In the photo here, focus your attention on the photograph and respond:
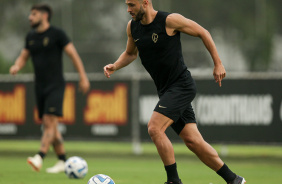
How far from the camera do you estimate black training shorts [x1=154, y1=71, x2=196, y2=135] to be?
8.00m

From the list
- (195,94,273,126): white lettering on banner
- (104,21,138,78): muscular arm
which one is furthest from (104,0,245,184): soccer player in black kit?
(195,94,273,126): white lettering on banner

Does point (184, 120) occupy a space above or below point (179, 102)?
below

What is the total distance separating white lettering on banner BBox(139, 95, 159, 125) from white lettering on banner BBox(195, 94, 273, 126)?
3.71ft

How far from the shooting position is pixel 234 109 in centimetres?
1478

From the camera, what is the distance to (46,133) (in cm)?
1185

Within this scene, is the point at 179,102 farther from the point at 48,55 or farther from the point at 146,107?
the point at 146,107

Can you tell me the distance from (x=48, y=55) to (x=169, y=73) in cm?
446

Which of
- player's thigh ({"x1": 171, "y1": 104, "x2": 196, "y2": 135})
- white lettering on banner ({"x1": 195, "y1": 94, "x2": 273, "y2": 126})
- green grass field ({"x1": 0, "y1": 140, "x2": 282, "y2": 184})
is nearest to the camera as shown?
player's thigh ({"x1": 171, "y1": 104, "x2": 196, "y2": 135})

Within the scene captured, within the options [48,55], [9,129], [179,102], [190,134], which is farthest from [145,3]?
[9,129]

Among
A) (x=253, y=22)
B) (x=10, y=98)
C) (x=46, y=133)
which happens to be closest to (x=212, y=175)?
(x=46, y=133)

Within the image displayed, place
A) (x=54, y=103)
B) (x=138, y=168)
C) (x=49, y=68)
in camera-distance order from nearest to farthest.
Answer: (x=54, y=103) → (x=49, y=68) → (x=138, y=168)

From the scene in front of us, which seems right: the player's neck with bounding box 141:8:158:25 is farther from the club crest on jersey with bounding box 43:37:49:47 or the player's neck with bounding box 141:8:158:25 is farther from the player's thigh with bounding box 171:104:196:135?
the club crest on jersey with bounding box 43:37:49:47

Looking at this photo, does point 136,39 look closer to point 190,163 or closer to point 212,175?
point 212,175

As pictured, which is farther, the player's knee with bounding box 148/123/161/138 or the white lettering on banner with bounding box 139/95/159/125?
the white lettering on banner with bounding box 139/95/159/125
